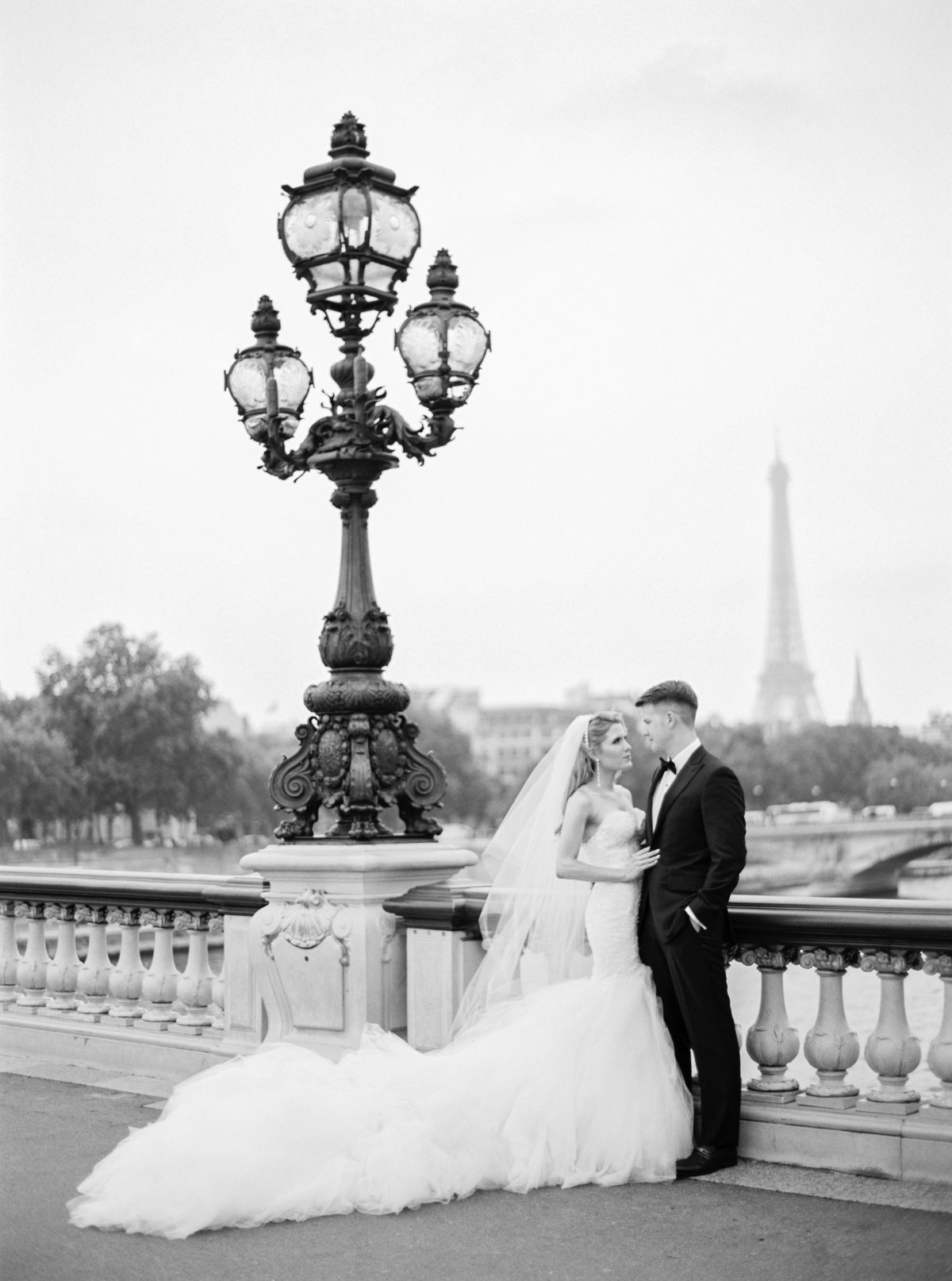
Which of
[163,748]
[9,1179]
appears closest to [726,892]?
[9,1179]

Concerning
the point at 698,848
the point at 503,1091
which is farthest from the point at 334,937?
the point at 698,848

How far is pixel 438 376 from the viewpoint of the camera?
8703mm

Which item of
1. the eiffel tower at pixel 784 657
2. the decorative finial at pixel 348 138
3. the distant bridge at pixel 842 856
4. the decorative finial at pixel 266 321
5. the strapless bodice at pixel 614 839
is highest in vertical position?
the eiffel tower at pixel 784 657

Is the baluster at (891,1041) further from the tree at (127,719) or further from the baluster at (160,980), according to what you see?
the tree at (127,719)

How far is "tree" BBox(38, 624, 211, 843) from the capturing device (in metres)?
79.6

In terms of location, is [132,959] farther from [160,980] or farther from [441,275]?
[441,275]

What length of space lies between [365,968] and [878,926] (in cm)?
264

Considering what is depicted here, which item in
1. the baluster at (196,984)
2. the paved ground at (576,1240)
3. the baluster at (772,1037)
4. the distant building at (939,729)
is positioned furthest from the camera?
the distant building at (939,729)

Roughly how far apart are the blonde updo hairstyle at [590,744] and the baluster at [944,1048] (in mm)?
1602

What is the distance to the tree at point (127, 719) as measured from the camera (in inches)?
3135

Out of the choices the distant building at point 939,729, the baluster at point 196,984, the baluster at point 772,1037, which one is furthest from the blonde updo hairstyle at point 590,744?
the distant building at point 939,729

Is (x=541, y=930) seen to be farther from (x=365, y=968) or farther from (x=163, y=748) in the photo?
(x=163, y=748)

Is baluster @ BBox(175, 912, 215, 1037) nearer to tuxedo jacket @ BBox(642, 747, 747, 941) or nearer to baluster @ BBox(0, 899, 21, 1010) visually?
baluster @ BBox(0, 899, 21, 1010)

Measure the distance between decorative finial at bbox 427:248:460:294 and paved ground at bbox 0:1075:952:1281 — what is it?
15.3 ft
